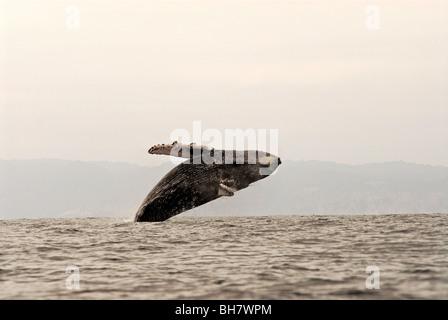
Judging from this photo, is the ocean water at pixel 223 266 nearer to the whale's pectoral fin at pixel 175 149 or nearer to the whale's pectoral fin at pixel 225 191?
the whale's pectoral fin at pixel 225 191

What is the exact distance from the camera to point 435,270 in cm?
1059

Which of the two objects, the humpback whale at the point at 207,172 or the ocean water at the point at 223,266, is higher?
the humpback whale at the point at 207,172

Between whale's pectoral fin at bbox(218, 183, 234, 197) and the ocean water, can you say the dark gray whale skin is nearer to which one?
whale's pectoral fin at bbox(218, 183, 234, 197)

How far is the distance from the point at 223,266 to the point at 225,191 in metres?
5.17

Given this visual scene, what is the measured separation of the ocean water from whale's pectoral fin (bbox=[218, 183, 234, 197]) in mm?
1259

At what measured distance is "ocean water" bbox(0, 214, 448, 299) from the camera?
28.9 ft

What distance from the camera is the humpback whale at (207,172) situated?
53.2 feet

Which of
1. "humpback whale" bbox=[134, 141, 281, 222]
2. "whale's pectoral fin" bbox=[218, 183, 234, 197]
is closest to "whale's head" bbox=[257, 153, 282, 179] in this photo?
"humpback whale" bbox=[134, 141, 281, 222]

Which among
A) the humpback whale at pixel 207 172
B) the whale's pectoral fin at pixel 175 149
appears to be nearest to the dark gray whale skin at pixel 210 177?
the humpback whale at pixel 207 172

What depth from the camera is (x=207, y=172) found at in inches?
641

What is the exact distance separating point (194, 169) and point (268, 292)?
806 centimetres

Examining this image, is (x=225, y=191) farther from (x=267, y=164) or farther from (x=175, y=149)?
A: (x=175, y=149)
